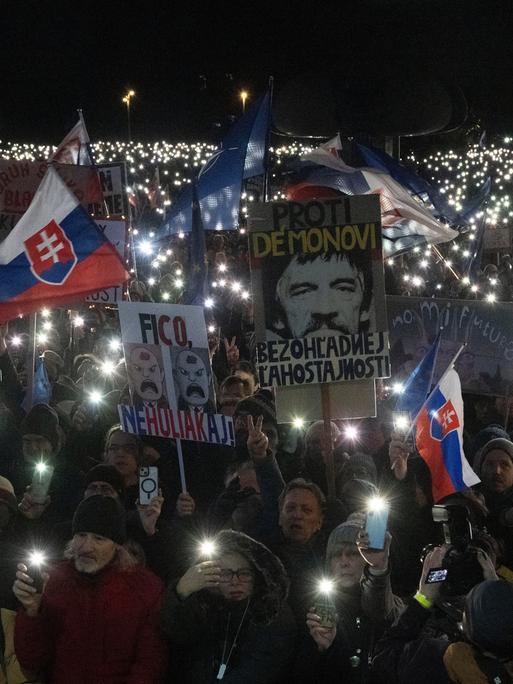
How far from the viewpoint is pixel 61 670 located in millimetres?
3930

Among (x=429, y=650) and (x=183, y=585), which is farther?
(x=183, y=585)

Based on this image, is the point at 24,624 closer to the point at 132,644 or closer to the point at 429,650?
the point at 132,644

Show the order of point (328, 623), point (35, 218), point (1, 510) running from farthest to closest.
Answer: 1. point (35, 218)
2. point (1, 510)
3. point (328, 623)

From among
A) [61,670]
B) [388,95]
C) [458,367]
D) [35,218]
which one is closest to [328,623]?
[61,670]

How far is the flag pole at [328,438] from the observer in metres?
5.58

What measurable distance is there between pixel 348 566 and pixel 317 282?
80.2 inches

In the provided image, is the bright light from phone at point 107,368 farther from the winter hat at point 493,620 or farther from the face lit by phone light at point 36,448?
the winter hat at point 493,620

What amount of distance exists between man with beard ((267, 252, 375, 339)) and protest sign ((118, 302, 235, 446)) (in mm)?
746

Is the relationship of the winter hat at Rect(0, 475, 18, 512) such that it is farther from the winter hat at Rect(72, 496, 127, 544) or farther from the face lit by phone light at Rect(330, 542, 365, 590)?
the face lit by phone light at Rect(330, 542, 365, 590)

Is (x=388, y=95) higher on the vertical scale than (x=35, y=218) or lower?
higher

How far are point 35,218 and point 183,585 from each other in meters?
4.08

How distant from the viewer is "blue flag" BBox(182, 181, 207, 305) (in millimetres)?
9109

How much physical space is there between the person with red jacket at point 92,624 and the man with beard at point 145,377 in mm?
2395

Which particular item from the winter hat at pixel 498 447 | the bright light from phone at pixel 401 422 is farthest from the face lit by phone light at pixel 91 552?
the bright light from phone at pixel 401 422
